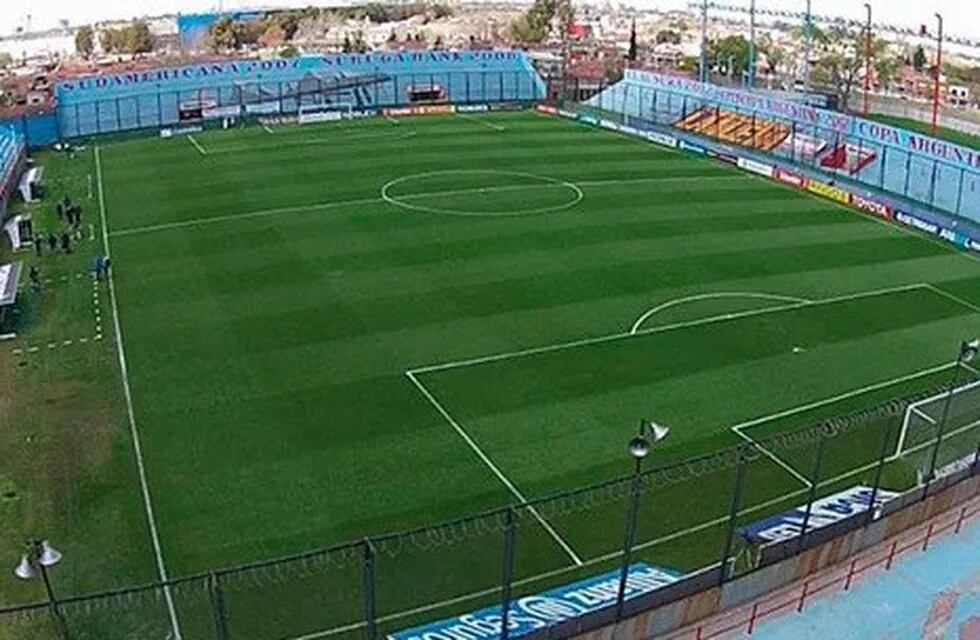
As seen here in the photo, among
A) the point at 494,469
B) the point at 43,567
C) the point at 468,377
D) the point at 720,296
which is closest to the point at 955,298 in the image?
the point at 720,296

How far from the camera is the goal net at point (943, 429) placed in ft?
71.0

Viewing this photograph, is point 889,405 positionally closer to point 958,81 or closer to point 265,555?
point 265,555

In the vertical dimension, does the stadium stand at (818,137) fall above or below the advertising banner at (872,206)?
above

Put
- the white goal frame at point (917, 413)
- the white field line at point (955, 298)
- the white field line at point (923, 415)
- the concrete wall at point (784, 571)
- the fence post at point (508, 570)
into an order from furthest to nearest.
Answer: the white field line at point (955, 298) → the white goal frame at point (917, 413) → the white field line at point (923, 415) → the concrete wall at point (784, 571) → the fence post at point (508, 570)

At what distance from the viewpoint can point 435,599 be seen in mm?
19047

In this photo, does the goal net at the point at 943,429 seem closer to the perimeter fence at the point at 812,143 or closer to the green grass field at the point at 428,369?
the green grass field at the point at 428,369

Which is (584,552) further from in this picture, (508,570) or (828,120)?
(828,120)

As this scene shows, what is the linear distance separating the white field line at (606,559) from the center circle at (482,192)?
73.9 feet

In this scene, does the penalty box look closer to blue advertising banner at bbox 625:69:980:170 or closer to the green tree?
blue advertising banner at bbox 625:69:980:170

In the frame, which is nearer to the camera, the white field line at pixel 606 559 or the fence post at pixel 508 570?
the fence post at pixel 508 570

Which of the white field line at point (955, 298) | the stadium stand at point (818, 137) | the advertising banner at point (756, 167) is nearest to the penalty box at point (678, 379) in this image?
the white field line at point (955, 298)

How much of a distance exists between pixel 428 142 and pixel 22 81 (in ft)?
212

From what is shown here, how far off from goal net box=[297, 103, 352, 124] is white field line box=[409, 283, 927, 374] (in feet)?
127

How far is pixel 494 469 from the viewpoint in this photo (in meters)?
23.3
